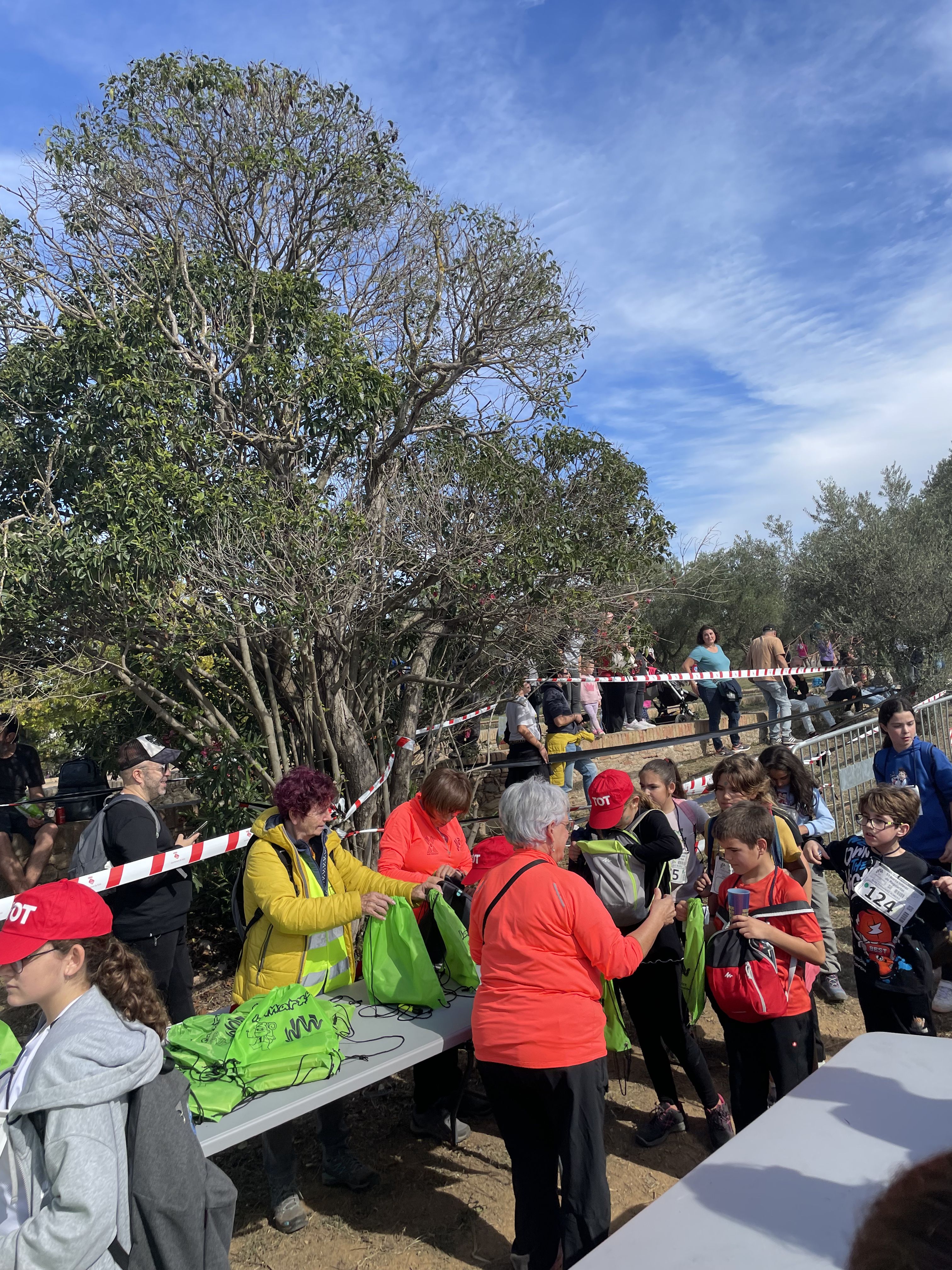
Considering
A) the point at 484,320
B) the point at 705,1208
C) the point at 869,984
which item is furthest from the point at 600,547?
the point at 705,1208

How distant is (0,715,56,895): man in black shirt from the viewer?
6.85 meters

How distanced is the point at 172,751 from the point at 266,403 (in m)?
3.89

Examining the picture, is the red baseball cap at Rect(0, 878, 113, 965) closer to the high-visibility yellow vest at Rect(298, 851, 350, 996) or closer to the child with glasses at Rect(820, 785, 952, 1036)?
the high-visibility yellow vest at Rect(298, 851, 350, 996)

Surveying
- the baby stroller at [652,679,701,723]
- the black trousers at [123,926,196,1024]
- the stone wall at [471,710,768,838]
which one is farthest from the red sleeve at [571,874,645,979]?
the baby stroller at [652,679,701,723]

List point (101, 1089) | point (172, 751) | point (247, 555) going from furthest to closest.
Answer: point (247, 555), point (172, 751), point (101, 1089)

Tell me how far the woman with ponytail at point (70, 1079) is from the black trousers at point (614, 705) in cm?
1069

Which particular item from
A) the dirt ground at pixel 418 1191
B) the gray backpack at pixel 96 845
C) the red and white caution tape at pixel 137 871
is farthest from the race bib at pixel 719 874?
the gray backpack at pixel 96 845

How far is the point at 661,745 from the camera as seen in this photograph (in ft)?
24.4

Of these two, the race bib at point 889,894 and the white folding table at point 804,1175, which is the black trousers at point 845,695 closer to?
the race bib at point 889,894

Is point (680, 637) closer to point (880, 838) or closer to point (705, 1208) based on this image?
point (880, 838)

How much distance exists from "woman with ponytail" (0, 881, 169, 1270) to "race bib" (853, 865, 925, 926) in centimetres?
285

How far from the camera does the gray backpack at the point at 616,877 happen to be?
12.1ft

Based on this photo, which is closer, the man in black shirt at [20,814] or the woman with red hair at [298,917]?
the woman with red hair at [298,917]

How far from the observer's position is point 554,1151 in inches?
111
